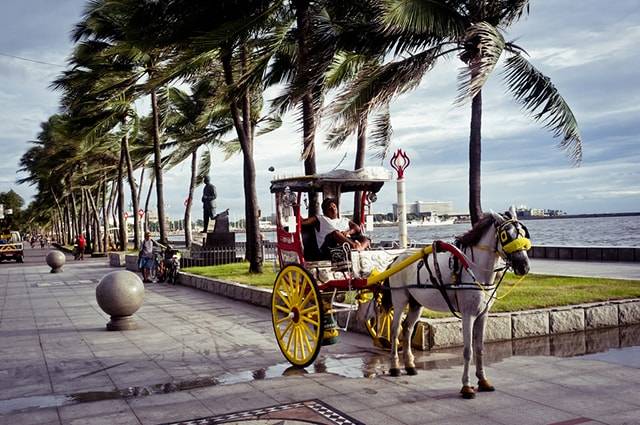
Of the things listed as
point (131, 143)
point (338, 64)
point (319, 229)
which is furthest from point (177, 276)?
point (131, 143)

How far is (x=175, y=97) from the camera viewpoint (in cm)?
3444

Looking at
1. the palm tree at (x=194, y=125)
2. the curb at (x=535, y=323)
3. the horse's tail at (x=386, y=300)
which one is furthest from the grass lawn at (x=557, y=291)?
the palm tree at (x=194, y=125)

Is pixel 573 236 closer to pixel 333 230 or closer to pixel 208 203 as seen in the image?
pixel 208 203

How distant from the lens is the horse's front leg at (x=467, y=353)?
6.23m

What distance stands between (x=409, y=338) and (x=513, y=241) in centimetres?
215

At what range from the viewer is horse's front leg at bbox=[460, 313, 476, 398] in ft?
20.4

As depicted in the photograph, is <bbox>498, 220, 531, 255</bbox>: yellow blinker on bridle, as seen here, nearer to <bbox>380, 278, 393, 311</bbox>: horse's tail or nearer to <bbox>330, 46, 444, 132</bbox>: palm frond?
<bbox>380, 278, 393, 311</bbox>: horse's tail

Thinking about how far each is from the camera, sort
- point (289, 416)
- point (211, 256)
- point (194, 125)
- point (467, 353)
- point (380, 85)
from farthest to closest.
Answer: point (194, 125), point (211, 256), point (380, 85), point (467, 353), point (289, 416)

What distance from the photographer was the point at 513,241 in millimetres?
5965

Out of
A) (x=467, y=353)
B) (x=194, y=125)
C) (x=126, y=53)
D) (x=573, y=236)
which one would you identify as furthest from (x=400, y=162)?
(x=573, y=236)

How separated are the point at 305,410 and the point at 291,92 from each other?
8866mm

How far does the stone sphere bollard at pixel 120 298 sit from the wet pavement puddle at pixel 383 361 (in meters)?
4.56

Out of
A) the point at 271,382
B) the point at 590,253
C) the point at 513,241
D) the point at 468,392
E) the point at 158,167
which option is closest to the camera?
the point at 513,241

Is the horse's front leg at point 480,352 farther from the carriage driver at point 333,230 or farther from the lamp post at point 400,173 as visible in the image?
the lamp post at point 400,173
